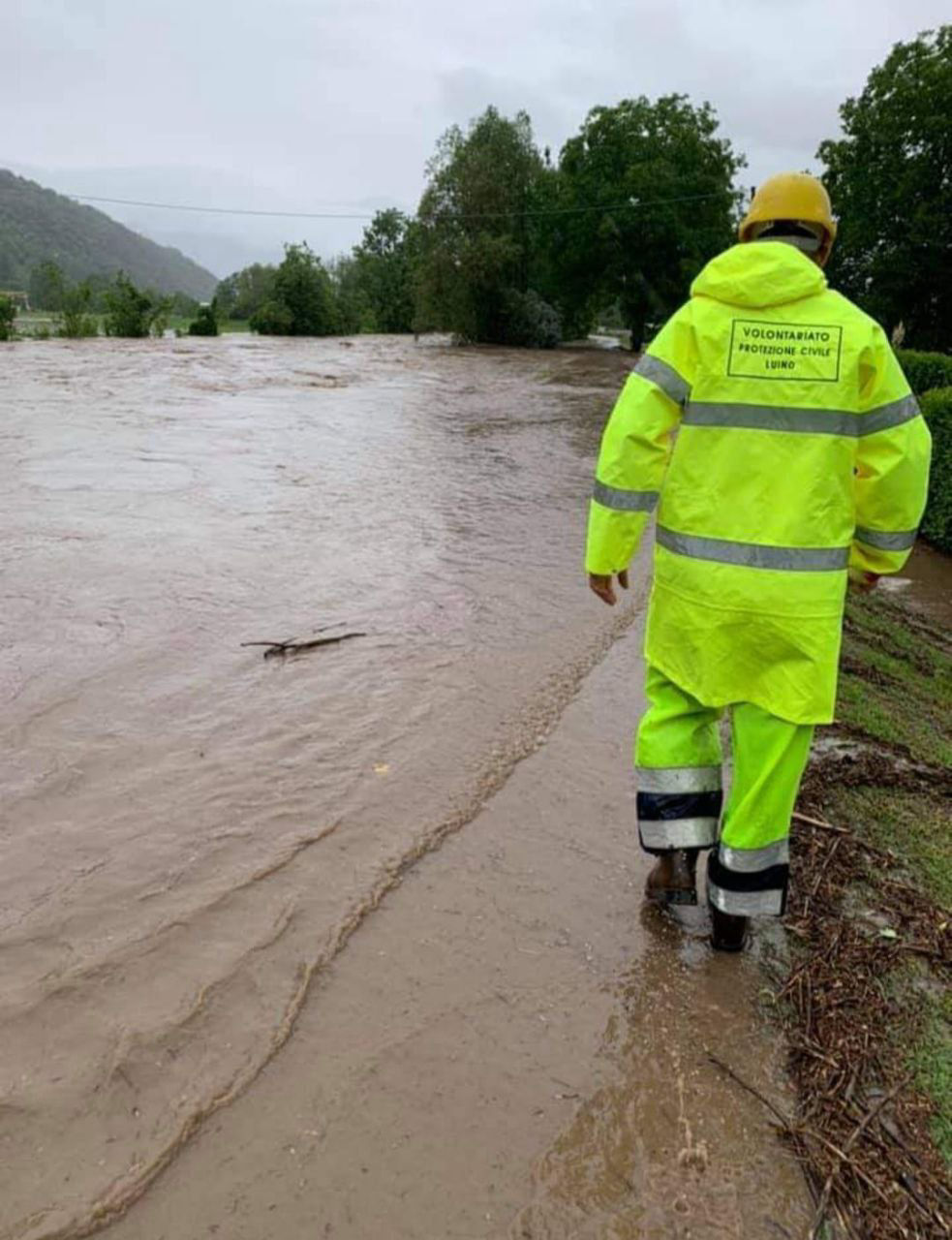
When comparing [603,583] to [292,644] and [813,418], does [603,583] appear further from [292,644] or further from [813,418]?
[292,644]

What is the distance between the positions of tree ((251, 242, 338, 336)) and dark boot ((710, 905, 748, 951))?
160 ft

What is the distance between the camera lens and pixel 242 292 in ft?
Answer: 303

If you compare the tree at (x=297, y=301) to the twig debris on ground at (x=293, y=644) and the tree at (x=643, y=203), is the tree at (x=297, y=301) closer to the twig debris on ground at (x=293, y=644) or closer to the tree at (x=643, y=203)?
the tree at (x=643, y=203)

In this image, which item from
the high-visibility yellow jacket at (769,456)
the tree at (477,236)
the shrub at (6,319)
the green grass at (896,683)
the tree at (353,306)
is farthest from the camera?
the tree at (353,306)

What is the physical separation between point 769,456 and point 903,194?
110ft

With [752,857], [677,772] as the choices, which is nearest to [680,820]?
[677,772]

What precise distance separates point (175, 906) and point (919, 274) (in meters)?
33.8

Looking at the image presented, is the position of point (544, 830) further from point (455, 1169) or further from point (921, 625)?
point (921, 625)

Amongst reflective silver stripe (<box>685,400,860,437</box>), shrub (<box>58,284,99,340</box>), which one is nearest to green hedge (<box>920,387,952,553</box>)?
reflective silver stripe (<box>685,400,860,437</box>)

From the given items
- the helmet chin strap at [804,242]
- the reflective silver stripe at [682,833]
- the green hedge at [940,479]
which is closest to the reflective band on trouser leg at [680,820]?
the reflective silver stripe at [682,833]

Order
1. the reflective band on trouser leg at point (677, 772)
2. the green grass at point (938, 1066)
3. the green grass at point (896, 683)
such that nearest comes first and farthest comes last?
the green grass at point (938, 1066)
the reflective band on trouser leg at point (677, 772)
the green grass at point (896, 683)

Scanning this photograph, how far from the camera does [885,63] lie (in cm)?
3188

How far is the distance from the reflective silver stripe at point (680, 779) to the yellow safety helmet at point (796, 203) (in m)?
1.62

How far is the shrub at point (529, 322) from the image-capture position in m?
44.6
